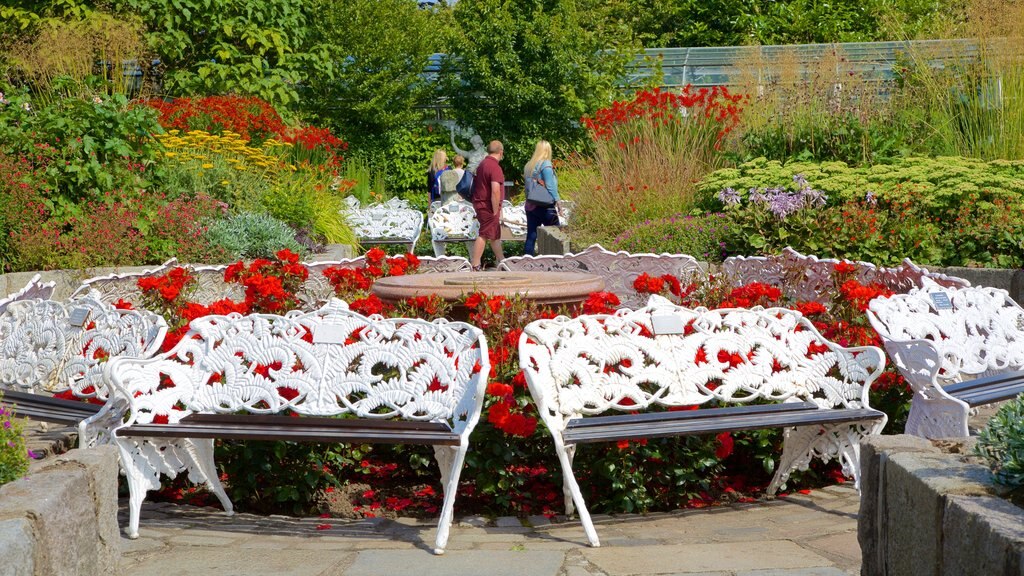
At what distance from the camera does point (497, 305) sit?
5.12 meters

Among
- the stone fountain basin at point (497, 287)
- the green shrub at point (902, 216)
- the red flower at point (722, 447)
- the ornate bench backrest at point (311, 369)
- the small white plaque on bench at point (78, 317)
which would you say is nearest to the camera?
the ornate bench backrest at point (311, 369)

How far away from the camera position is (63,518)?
2797 mm

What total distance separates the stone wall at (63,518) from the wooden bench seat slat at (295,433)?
0.80m

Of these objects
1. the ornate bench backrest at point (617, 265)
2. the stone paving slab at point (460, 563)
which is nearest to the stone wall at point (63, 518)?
the stone paving slab at point (460, 563)

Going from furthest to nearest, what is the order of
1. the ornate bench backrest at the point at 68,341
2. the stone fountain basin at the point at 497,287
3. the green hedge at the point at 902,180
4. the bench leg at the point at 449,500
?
the green hedge at the point at 902,180 < the stone fountain basin at the point at 497,287 < the ornate bench backrest at the point at 68,341 < the bench leg at the point at 449,500

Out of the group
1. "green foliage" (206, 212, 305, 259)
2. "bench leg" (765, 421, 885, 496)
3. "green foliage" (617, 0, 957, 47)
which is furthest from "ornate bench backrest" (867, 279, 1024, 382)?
"green foliage" (617, 0, 957, 47)

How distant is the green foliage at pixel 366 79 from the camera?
23328 millimetres

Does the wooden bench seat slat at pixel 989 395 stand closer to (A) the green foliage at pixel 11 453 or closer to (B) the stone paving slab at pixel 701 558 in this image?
(B) the stone paving slab at pixel 701 558

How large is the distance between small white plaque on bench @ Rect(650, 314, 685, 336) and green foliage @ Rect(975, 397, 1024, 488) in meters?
1.81

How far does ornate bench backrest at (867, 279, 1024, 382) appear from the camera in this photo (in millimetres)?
4824

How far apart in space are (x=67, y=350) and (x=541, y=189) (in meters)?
7.78

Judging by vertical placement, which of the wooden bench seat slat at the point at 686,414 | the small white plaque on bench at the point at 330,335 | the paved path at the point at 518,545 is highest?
the small white plaque on bench at the point at 330,335

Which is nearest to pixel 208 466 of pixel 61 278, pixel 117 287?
pixel 117 287

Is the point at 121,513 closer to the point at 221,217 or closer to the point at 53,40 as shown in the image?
the point at 221,217
